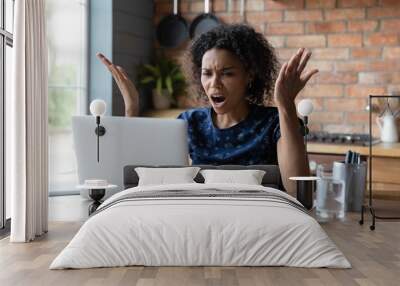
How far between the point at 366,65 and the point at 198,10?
5.33 ft

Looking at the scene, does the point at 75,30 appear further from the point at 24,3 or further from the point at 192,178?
the point at 192,178

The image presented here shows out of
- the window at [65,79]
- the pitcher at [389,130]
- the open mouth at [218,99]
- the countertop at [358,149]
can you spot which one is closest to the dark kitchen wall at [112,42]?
the window at [65,79]

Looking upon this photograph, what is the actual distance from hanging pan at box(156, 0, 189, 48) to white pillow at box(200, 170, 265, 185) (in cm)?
279

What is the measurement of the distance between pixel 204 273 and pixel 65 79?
10.8 feet

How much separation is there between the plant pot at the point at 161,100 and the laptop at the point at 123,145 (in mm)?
2245

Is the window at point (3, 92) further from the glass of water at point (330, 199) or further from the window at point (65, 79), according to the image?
the glass of water at point (330, 199)

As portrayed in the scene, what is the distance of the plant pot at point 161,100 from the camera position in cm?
585

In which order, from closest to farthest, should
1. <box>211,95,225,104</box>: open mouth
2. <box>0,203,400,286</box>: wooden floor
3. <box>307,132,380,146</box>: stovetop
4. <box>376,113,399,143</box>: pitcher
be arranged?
1. <box>0,203,400,286</box>: wooden floor
2. <box>211,95,225,104</box>: open mouth
3. <box>307,132,380,146</box>: stovetop
4. <box>376,113,399,143</box>: pitcher

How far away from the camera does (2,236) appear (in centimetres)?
339

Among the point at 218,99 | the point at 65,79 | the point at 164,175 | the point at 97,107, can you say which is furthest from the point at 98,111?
the point at 65,79

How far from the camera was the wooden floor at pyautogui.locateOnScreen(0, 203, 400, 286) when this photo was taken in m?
2.32

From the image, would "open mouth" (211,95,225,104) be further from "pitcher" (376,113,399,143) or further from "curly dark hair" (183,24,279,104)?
"pitcher" (376,113,399,143)

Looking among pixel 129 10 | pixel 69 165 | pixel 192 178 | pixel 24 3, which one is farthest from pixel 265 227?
pixel 129 10

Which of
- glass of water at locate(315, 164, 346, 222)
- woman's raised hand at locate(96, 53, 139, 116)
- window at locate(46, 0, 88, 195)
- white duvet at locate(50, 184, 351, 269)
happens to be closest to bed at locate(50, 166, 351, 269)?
white duvet at locate(50, 184, 351, 269)
